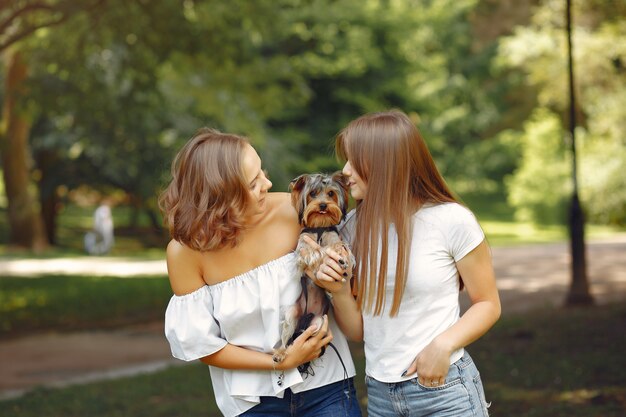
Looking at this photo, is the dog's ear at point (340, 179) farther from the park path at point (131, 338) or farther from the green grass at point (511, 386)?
the park path at point (131, 338)

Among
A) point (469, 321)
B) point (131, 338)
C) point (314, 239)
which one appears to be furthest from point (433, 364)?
point (131, 338)

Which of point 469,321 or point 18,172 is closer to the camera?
point 469,321

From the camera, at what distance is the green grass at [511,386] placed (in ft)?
23.6

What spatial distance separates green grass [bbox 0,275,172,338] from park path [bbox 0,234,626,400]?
88 cm

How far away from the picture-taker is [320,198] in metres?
3.19

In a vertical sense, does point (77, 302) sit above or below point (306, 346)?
below

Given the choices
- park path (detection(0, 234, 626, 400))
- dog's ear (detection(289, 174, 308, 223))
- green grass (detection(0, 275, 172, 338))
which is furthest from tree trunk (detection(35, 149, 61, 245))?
dog's ear (detection(289, 174, 308, 223))

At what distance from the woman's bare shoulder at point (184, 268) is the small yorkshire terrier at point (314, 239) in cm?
36

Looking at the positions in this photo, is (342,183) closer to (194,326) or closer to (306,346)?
(306,346)

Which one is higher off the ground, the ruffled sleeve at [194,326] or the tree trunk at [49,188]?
the ruffled sleeve at [194,326]

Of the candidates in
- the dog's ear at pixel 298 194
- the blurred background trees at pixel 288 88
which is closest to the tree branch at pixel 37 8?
the blurred background trees at pixel 288 88

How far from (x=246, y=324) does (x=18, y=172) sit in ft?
78.4

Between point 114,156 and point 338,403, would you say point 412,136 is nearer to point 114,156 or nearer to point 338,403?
point 338,403

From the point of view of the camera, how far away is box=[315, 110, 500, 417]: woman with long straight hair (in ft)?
9.73
